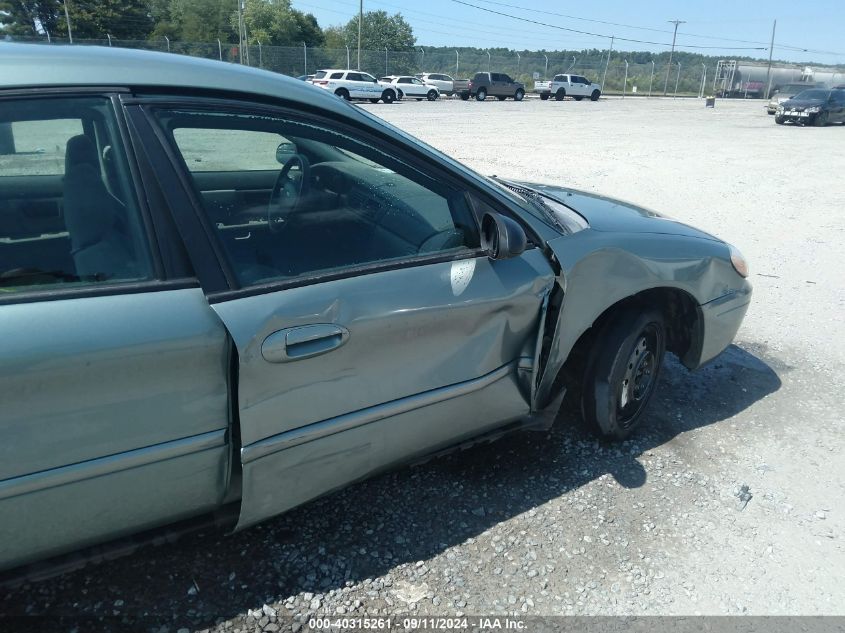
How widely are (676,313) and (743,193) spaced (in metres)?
7.82

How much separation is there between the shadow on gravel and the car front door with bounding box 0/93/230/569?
0.43m

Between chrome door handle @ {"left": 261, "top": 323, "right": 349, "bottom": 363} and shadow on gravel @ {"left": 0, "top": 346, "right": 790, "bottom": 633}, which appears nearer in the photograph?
chrome door handle @ {"left": 261, "top": 323, "right": 349, "bottom": 363}

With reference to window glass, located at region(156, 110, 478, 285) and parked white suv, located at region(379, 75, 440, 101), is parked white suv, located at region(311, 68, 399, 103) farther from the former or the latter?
window glass, located at region(156, 110, 478, 285)

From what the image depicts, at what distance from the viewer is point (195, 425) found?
6.32 feet

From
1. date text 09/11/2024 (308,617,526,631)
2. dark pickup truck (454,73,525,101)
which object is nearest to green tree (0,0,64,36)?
dark pickup truck (454,73,525,101)

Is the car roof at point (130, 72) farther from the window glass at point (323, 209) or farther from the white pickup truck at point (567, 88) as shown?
the white pickup truck at point (567, 88)

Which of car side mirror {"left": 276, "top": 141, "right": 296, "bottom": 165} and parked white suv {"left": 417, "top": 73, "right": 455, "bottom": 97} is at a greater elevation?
parked white suv {"left": 417, "top": 73, "right": 455, "bottom": 97}

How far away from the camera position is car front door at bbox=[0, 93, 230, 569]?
1.69 meters

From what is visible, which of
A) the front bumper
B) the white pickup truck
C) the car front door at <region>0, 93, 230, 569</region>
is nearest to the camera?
the car front door at <region>0, 93, 230, 569</region>

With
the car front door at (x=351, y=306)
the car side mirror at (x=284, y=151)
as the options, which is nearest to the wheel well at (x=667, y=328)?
the car front door at (x=351, y=306)

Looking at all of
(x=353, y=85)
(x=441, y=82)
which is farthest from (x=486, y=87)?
(x=353, y=85)

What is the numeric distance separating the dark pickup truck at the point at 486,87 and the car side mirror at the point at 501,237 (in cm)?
4148

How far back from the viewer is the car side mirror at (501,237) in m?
2.38

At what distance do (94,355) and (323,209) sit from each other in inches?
40.5
